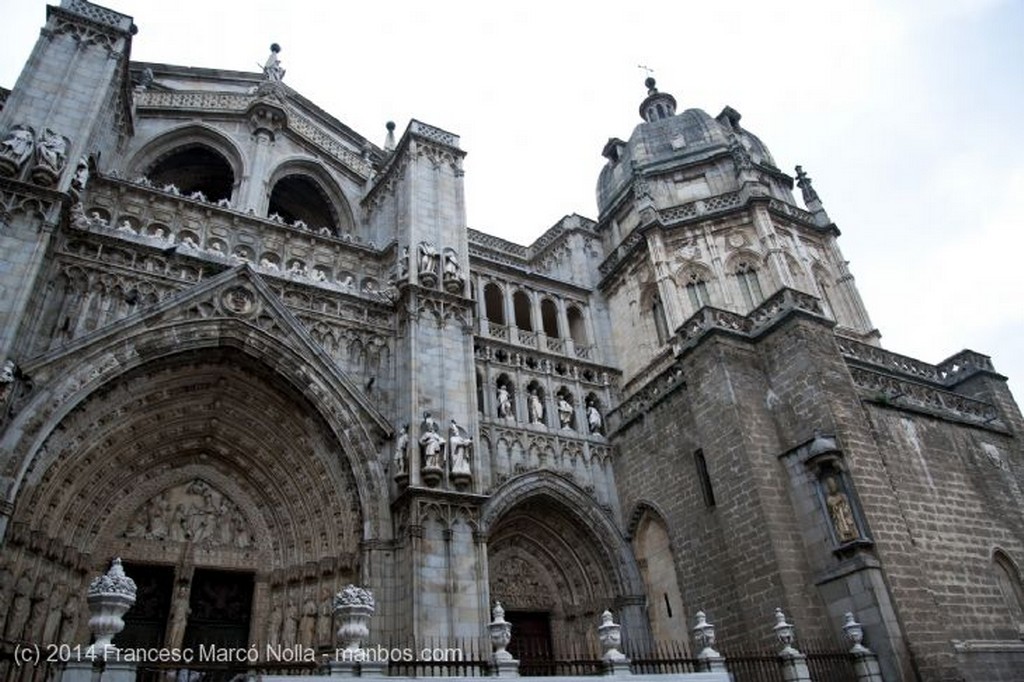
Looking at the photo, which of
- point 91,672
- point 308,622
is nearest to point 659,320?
point 308,622

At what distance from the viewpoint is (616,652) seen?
33.0 ft

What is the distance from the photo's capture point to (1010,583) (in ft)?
48.6

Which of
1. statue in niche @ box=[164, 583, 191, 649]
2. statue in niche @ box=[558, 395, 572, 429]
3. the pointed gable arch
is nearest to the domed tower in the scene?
statue in niche @ box=[558, 395, 572, 429]

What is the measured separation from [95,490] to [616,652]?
995cm

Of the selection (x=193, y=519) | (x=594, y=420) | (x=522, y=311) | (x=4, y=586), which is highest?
(x=522, y=311)

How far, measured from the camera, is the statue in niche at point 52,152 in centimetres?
1326

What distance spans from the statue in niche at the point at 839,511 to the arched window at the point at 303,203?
49.1 feet

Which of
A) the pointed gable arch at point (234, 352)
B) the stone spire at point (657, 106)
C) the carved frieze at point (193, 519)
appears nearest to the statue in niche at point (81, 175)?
the pointed gable arch at point (234, 352)

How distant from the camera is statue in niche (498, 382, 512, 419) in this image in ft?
57.4

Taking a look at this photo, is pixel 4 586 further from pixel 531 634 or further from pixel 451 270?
pixel 451 270

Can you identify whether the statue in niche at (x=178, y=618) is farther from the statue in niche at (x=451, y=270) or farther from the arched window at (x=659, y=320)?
the arched window at (x=659, y=320)

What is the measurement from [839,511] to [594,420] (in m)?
7.45

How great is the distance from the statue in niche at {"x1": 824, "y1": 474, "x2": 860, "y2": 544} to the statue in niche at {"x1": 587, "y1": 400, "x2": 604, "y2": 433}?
269 inches

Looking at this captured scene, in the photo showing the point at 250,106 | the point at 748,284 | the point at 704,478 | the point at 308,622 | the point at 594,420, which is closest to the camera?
the point at 308,622
